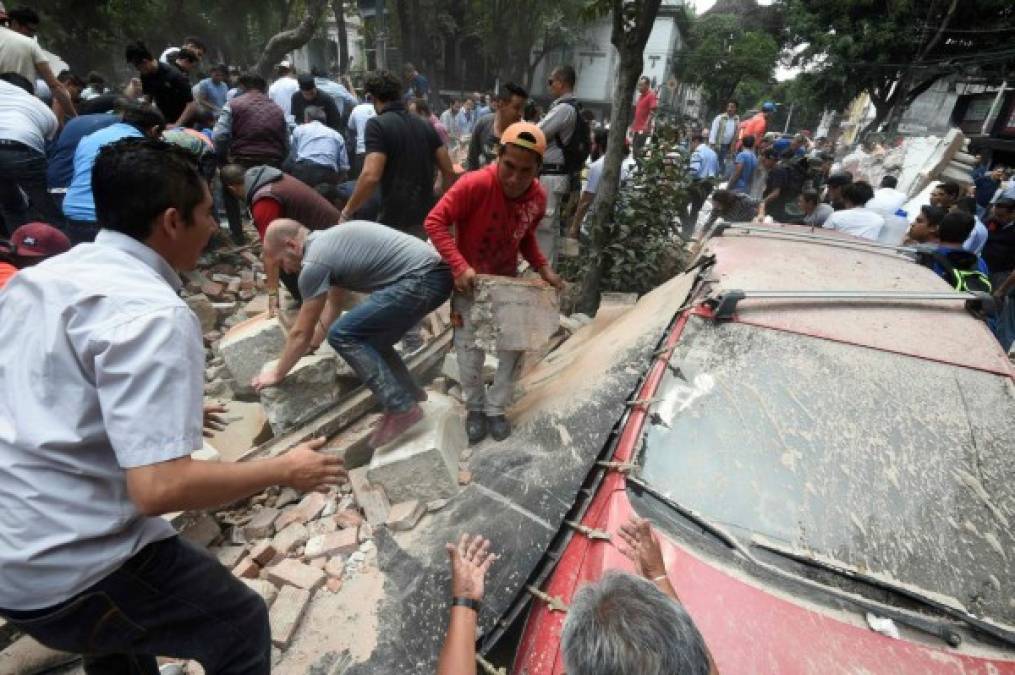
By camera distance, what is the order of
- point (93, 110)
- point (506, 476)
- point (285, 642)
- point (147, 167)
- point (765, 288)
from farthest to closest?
point (93, 110) → point (765, 288) → point (506, 476) → point (285, 642) → point (147, 167)

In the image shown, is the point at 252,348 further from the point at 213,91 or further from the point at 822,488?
the point at 213,91

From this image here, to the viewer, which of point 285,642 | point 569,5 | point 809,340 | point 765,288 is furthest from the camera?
point 569,5

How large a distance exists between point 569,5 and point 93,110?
30431mm

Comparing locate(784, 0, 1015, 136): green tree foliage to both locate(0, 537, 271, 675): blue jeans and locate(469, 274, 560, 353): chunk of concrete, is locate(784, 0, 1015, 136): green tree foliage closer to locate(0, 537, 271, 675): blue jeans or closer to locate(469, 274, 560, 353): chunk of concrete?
locate(469, 274, 560, 353): chunk of concrete

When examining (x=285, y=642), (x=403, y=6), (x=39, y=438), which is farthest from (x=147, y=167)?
(x=403, y=6)

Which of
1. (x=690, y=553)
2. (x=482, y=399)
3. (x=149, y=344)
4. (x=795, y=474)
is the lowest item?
(x=482, y=399)

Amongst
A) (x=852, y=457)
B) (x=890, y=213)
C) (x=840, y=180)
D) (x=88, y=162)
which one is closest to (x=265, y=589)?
(x=852, y=457)

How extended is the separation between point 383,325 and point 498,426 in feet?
2.55

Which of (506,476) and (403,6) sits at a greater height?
(403,6)

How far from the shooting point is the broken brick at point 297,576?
1.98 metres

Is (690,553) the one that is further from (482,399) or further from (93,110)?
(93,110)

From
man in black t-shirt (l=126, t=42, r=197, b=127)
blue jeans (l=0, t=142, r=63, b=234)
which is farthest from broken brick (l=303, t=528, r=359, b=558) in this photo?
man in black t-shirt (l=126, t=42, r=197, b=127)

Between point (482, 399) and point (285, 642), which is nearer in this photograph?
point (285, 642)

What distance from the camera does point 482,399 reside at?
2719 mm
